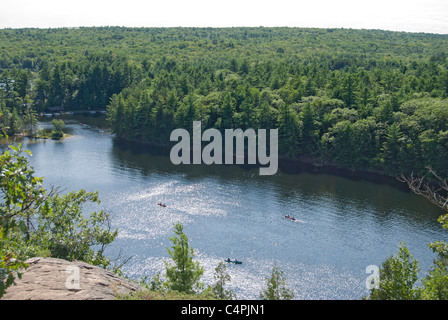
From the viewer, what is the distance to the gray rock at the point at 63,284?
2178cm

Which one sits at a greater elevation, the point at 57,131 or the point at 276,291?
the point at 57,131

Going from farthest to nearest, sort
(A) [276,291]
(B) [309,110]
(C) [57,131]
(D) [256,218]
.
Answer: (C) [57,131] < (B) [309,110] < (D) [256,218] < (A) [276,291]

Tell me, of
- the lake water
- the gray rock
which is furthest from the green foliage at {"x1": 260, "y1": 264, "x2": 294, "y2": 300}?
the lake water

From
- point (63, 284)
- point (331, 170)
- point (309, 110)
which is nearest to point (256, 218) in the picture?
point (331, 170)

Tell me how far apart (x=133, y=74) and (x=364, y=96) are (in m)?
95.3

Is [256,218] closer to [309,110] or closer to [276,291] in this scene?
[276,291]

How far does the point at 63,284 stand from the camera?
23.2m

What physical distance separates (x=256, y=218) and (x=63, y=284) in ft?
159

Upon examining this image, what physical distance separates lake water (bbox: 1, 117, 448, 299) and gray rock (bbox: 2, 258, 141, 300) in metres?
25.7

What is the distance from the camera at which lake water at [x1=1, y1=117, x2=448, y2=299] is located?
54.7m

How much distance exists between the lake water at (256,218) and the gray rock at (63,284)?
2572 cm

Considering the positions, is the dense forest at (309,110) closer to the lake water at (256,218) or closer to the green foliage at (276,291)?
the lake water at (256,218)

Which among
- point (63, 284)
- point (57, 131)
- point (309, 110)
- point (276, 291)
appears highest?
point (309, 110)

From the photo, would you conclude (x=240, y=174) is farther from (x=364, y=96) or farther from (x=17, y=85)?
(x=17, y=85)
